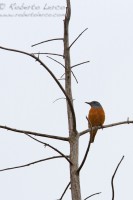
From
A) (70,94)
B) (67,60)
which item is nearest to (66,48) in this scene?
(67,60)

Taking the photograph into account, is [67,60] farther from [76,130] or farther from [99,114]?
[99,114]

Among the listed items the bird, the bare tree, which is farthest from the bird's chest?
the bare tree

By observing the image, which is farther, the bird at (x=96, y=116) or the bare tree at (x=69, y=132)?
the bird at (x=96, y=116)

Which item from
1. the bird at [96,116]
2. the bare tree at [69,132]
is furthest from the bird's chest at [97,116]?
the bare tree at [69,132]

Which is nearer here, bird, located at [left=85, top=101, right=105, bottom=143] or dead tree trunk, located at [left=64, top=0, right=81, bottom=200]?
dead tree trunk, located at [left=64, top=0, right=81, bottom=200]

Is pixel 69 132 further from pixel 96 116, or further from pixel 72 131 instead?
pixel 96 116

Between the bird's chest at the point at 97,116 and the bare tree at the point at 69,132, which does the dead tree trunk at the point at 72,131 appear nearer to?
the bare tree at the point at 69,132

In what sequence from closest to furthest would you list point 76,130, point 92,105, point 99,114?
point 76,130 → point 99,114 → point 92,105

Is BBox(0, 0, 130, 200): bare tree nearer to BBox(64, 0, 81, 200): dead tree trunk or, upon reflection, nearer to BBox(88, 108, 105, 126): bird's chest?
BBox(64, 0, 81, 200): dead tree trunk

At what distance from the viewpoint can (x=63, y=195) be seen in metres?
4.68

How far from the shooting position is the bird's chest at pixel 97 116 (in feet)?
46.9

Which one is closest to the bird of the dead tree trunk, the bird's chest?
the bird's chest

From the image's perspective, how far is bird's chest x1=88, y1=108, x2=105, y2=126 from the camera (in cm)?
1428

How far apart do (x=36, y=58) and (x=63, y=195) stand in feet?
4.30
